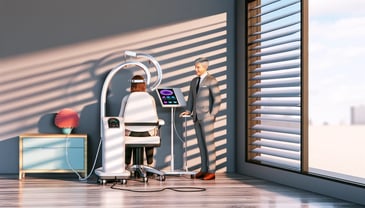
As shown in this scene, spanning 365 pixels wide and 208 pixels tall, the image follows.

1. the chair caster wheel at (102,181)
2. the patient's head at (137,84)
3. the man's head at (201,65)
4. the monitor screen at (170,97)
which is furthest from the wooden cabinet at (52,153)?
the man's head at (201,65)

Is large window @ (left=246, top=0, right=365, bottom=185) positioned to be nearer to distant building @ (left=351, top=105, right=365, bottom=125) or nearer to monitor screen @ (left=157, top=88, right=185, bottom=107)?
distant building @ (left=351, top=105, right=365, bottom=125)

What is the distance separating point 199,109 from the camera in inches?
295

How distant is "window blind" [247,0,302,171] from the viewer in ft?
22.7

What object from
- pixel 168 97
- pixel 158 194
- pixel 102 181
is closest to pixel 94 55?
pixel 168 97

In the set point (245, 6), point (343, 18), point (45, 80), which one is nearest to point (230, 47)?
point (245, 6)

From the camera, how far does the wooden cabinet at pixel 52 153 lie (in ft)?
24.8

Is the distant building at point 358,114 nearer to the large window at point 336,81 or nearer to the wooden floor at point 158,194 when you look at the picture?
the large window at point 336,81

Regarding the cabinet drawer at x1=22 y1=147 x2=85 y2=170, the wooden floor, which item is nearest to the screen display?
the wooden floor

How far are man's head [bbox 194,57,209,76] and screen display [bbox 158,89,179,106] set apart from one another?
425 millimetres

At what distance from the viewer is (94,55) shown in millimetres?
8078

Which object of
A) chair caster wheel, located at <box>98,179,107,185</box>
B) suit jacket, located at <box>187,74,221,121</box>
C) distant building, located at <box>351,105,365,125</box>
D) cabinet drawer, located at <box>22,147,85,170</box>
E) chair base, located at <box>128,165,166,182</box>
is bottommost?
chair caster wheel, located at <box>98,179,107,185</box>

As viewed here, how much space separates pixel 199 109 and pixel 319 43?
319 inches

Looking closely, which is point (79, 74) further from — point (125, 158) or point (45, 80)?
point (125, 158)

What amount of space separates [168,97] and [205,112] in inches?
20.4
